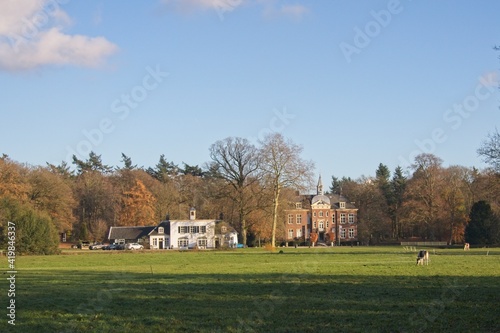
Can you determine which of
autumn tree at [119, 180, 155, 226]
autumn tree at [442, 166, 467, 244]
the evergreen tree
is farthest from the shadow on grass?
autumn tree at [442, 166, 467, 244]

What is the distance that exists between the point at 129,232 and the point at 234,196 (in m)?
22.9

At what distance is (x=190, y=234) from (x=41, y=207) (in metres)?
22.0

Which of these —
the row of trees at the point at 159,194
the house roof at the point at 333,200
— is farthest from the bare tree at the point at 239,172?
the house roof at the point at 333,200

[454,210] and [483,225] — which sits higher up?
[454,210]

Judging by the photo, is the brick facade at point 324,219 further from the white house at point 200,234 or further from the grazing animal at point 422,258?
the grazing animal at point 422,258

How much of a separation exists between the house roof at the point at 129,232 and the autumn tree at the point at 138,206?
7.07 ft

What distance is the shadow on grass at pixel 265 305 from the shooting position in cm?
1390

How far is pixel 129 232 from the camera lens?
97.0 m

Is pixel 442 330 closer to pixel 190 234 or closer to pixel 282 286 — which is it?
pixel 282 286

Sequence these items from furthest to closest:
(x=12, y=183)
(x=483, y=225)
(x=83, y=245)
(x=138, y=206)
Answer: (x=138, y=206), (x=83, y=245), (x=483, y=225), (x=12, y=183)

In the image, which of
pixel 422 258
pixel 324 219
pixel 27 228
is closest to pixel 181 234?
pixel 27 228

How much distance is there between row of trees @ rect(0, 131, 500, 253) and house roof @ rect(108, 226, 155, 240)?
2.26m

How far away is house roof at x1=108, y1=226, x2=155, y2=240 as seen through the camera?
95750 millimetres

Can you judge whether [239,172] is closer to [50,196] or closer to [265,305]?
[50,196]
